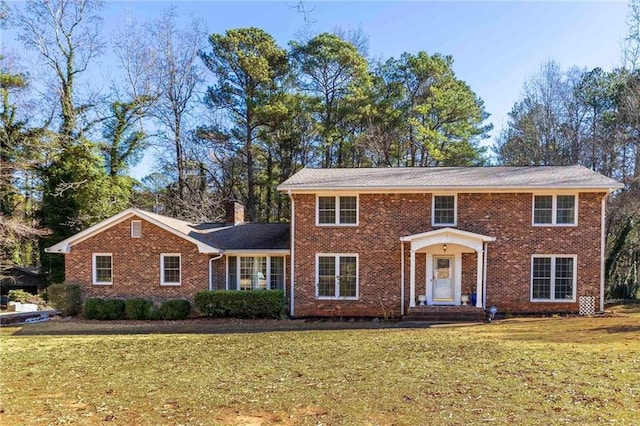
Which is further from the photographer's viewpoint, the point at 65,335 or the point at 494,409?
the point at 65,335

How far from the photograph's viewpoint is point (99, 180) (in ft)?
87.8

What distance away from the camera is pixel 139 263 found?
17062 mm

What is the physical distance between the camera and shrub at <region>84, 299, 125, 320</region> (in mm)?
16562

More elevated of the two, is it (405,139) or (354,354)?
(405,139)

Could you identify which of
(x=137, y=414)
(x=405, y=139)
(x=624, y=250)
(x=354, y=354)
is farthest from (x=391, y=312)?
(x=405, y=139)

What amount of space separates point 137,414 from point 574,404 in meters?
5.81

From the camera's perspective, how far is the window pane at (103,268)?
17281mm

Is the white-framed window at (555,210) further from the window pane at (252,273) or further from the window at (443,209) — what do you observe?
the window pane at (252,273)

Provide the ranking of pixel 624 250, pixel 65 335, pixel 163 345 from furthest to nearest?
pixel 624 250
pixel 65 335
pixel 163 345

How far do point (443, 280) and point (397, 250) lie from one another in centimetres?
200

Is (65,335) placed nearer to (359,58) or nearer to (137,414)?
(137,414)

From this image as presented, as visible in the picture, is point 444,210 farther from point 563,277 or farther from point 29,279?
point 29,279

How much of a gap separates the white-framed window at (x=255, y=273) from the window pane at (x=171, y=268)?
6.29ft

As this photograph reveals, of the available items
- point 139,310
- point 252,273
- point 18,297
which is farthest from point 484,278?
point 18,297
